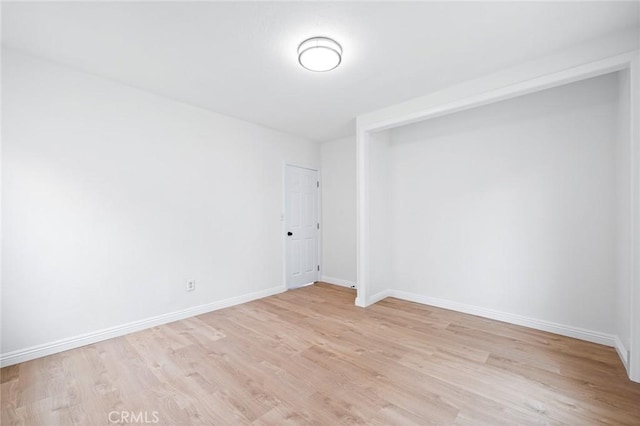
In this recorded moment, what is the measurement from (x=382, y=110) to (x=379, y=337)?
2.76 meters

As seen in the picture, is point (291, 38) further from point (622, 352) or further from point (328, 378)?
point (622, 352)

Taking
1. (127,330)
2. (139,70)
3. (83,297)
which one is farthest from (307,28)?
(127,330)

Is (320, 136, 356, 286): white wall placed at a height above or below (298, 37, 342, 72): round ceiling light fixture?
below

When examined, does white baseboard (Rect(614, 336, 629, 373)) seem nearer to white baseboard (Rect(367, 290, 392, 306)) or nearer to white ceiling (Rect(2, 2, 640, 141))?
white baseboard (Rect(367, 290, 392, 306))

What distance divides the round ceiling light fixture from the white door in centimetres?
239

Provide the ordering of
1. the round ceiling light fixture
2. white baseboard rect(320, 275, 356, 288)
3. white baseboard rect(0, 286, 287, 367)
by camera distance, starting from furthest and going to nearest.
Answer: white baseboard rect(320, 275, 356, 288) < white baseboard rect(0, 286, 287, 367) < the round ceiling light fixture

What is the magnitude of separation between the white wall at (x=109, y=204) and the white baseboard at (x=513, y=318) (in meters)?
2.36

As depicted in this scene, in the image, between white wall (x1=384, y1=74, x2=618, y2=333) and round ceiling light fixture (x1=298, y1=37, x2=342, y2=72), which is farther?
white wall (x1=384, y1=74, x2=618, y2=333)

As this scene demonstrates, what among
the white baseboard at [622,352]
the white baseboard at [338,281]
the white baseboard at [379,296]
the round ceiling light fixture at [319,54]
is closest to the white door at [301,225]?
the white baseboard at [338,281]

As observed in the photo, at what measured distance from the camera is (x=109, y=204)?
2805 mm

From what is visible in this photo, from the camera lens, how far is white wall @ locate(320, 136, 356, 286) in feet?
15.9

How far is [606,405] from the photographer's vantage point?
5.88ft

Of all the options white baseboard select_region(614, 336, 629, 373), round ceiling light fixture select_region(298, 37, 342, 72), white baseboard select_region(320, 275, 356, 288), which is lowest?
white baseboard select_region(320, 275, 356, 288)

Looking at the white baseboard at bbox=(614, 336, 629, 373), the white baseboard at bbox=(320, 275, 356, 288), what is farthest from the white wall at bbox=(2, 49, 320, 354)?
the white baseboard at bbox=(614, 336, 629, 373)
